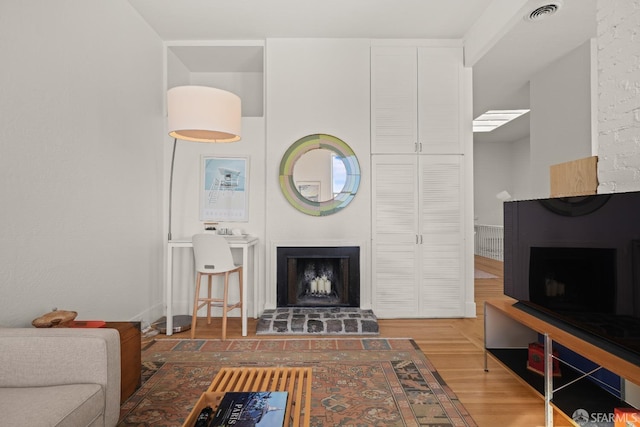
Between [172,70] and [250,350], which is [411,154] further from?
[172,70]

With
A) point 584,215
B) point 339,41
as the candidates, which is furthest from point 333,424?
point 339,41

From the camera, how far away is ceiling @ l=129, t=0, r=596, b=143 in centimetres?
317

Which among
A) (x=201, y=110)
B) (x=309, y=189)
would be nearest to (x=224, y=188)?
(x=309, y=189)

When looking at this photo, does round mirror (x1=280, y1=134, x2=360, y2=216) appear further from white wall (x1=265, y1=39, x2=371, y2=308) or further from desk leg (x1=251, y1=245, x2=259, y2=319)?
desk leg (x1=251, y1=245, x2=259, y2=319)

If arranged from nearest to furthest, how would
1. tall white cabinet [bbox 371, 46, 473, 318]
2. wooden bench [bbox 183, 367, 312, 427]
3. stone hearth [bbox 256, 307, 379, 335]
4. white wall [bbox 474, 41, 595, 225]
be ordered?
wooden bench [bbox 183, 367, 312, 427]
stone hearth [bbox 256, 307, 379, 335]
white wall [bbox 474, 41, 595, 225]
tall white cabinet [bbox 371, 46, 473, 318]

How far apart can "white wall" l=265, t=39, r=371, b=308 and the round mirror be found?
0.07 metres

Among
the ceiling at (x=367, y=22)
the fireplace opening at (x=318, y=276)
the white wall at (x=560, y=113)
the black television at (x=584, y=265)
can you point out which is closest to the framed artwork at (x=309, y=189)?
the fireplace opening at (x=318, y=276)

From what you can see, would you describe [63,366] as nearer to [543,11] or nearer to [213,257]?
[213,257]

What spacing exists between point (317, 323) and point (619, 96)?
8.91 feet

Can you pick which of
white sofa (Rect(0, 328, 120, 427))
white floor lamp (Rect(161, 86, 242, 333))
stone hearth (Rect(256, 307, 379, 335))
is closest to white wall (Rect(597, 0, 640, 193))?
stone hearth (Rect(256, 307, 379, 335))

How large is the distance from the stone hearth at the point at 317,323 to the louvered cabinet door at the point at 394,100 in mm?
1729

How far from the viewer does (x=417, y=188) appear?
3.81m

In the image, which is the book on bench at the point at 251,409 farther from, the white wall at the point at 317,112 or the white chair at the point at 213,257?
the white wall at the point at 317,112

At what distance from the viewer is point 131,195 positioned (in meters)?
3.17
